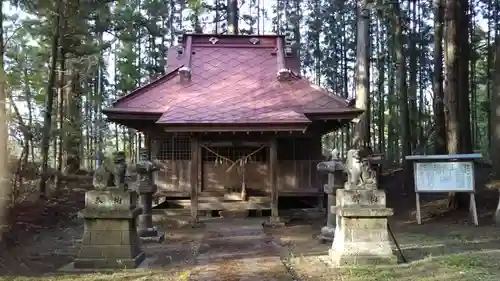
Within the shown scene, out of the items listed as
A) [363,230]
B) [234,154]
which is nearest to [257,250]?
[363,230]

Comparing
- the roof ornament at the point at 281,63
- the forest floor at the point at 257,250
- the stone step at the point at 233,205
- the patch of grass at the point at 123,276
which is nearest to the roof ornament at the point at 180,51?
the roof ornament at the point at 281,63

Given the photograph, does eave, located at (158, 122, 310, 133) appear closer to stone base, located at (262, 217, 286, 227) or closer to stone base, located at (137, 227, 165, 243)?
stone base, located at (262, 217, 286, 227)

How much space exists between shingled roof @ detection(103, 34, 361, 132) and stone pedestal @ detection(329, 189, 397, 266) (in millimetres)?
4921

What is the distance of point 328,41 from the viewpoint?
36750 mm

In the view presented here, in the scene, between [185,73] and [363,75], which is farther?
[363,75]

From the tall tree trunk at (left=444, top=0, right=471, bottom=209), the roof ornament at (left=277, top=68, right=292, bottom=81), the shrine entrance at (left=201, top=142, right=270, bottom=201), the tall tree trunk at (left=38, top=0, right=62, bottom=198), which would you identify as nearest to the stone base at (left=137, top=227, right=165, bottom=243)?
the shrine entrance at (left=201, top=142, right=270, bottom=201)

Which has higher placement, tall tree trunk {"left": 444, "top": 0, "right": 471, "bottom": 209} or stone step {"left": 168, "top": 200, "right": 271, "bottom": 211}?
tall tree trunk {"left": 444, "top": 0, "right": 471, "bottom": 209}

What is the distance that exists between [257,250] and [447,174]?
5319 millimetres

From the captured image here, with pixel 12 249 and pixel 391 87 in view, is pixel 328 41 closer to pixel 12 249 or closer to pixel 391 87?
pixel 391 87

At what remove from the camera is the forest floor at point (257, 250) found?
7141 mm

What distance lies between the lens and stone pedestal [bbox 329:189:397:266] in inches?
310

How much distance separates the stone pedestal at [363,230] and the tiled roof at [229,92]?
4923mm

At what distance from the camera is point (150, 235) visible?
11180mm

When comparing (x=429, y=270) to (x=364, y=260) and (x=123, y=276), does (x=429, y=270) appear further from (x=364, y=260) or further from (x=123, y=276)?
(x=123, y=276)
